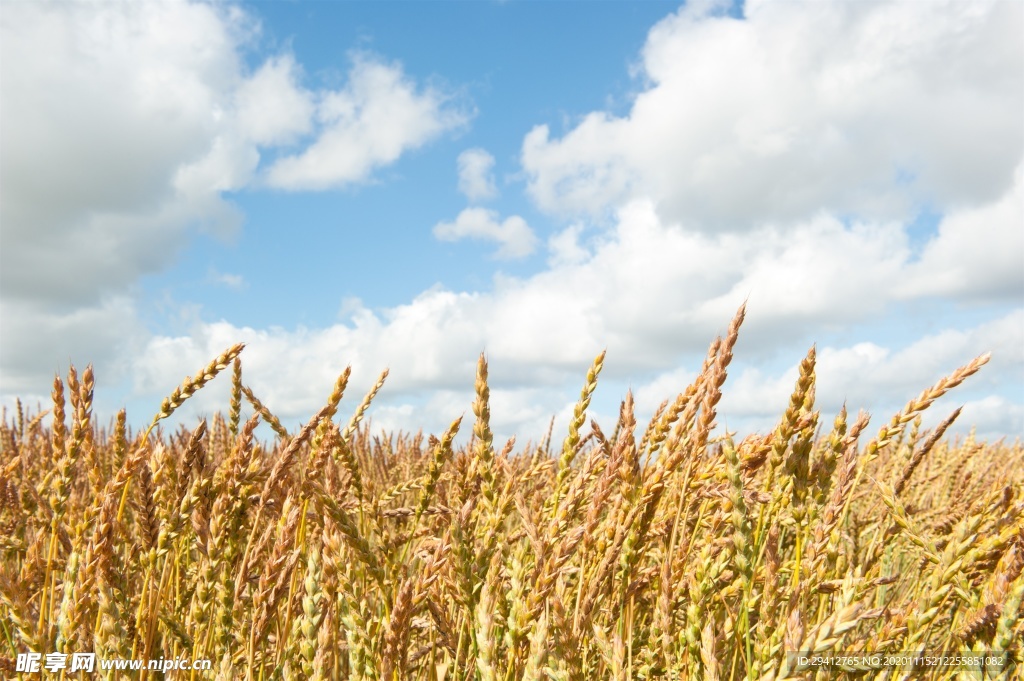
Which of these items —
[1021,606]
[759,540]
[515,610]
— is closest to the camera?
[515,610]

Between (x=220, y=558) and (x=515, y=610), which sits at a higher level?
(x=220, y=558)

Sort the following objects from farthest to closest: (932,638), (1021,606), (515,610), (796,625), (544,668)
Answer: (932,638) → (1021,606) → (515,610) → (544,668) → (796,625)

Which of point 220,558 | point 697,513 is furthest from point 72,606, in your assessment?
point 697,513

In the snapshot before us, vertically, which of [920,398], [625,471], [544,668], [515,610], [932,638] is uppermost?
[920,398]

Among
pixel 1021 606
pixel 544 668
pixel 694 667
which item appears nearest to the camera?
pixel 544 668

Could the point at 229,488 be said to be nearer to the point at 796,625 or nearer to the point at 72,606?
the point at 72,606

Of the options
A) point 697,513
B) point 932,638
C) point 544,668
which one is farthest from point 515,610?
point 932,638

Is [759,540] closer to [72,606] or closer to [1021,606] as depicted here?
[1021,606]

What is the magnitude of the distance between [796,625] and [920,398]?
88 cm

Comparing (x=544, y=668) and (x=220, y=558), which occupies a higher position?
(x=220, y=558)

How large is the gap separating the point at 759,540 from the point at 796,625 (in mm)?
681

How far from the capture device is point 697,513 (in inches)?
92.0

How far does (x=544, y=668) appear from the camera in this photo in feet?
4.85

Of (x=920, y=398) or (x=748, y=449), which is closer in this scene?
(x=920, y=398)
